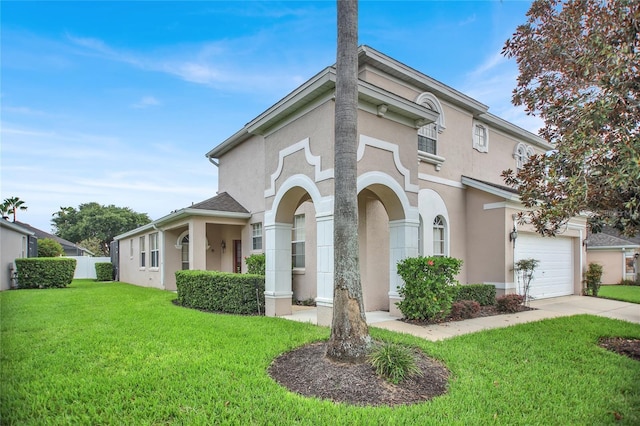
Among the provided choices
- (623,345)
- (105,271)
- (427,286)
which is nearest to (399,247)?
(427,286)

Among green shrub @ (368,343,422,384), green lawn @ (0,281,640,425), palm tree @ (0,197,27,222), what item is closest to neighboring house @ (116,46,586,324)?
green lawn @ (0,281,640,425)

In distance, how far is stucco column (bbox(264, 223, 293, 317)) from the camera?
9266mm

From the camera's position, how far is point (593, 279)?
1536 centimetres

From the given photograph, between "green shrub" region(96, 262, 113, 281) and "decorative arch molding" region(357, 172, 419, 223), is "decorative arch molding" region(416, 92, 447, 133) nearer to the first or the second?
"decorative arch molding" region(357, 172, 419, 223)

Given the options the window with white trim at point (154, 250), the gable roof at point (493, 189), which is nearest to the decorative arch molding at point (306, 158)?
the gable roof at point (493, 189)

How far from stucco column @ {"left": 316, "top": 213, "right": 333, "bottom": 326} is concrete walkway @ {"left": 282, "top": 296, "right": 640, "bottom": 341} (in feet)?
2.04

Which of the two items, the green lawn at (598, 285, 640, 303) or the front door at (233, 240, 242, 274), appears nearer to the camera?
the green lawn at (598, 285, 640, 303)

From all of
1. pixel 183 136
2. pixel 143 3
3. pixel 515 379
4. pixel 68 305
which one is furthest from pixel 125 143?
pixel 515 379

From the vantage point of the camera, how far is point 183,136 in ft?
54.5

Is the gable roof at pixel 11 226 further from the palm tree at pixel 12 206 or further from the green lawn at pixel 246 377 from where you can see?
the green lawn at pixel 246 377

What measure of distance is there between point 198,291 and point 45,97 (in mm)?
6201

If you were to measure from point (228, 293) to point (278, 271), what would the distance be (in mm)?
1829

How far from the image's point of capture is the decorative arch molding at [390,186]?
27.0ft

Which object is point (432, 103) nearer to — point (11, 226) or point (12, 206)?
point (11, 226)
